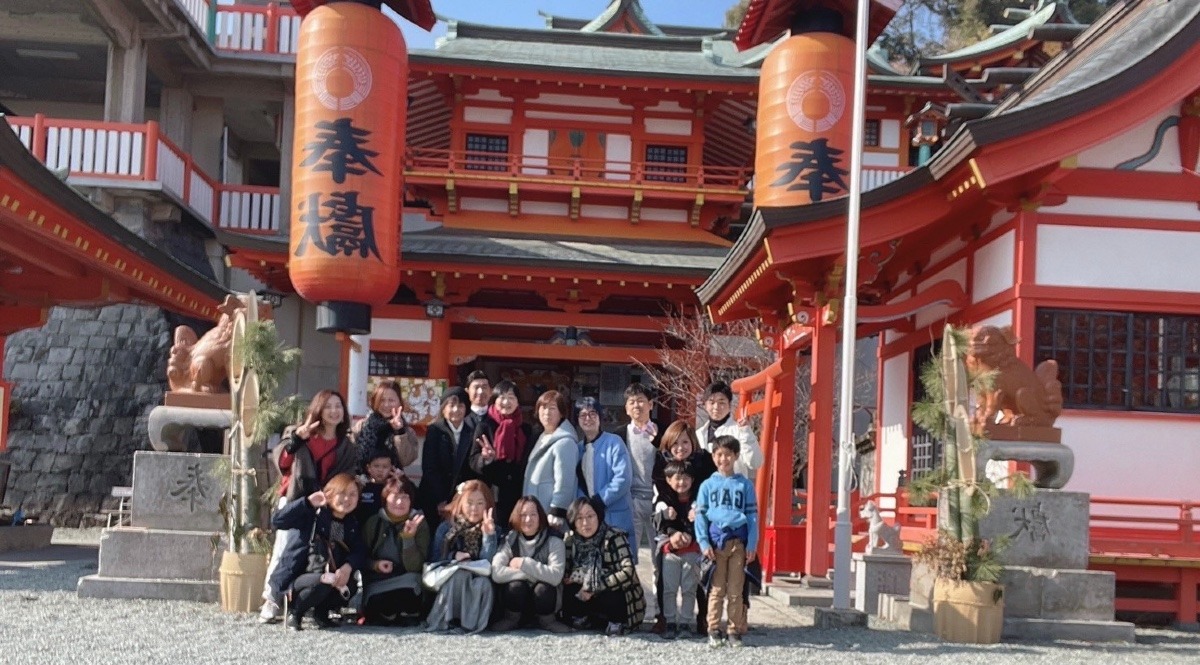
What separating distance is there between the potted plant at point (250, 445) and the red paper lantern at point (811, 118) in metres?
6.26

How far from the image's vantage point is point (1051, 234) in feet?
32.3

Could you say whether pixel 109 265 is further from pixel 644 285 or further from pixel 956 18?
pixel 956 18

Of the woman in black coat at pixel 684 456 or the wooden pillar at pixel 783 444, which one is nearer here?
the woman in black coat at pixel 684 456

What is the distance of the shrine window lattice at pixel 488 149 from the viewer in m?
19.7

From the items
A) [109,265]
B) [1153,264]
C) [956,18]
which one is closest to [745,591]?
[1153,264]

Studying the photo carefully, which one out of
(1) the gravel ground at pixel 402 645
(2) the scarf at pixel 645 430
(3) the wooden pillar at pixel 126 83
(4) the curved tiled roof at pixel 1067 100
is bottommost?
(1) the gravel ground at pixel 402 645

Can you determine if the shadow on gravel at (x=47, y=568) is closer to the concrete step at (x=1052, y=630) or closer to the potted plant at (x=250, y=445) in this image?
the potted plant at (x=250, y=445)

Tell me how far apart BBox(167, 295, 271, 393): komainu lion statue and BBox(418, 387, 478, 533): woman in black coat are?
205 centimetres

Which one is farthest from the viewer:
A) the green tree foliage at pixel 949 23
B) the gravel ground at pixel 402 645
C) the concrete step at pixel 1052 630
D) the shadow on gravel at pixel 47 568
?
the green tree foliage at pixel 949 23

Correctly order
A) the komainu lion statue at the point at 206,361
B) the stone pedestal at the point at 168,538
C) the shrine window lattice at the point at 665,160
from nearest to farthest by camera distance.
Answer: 1. the stone pedestal at the point at 168,538
2. the komainu lion statue at the point at 206,361
3. the shrine window lattice at the point at 665,160

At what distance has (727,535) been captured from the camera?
7.42 m

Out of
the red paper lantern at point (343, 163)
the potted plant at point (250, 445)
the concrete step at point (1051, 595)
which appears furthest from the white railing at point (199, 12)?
the concrete step at point (1051, 595)

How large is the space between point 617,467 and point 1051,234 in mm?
4547

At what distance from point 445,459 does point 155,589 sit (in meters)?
2.34
